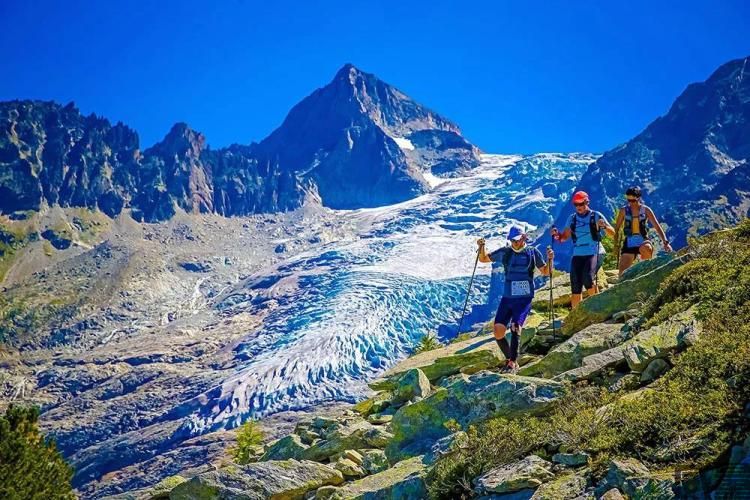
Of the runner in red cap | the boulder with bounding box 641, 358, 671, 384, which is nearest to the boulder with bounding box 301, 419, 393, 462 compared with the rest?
the boulder with bounding box 641, 358, 671, 384

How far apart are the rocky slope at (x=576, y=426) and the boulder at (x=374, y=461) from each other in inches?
1.3

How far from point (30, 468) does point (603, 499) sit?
2273cm

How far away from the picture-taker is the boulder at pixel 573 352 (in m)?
12.0

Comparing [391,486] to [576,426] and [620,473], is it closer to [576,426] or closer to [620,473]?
[576,426]

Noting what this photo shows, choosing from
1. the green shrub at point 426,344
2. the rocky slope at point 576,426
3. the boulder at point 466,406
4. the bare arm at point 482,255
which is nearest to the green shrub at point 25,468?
the rocky slope at point 576,426

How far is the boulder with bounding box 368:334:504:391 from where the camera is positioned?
15.4 m

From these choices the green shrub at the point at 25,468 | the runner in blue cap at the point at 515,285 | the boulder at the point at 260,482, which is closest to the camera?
the boulder at the point at 260,482

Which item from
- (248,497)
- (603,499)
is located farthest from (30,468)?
(603,499)

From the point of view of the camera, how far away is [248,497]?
35.6ft

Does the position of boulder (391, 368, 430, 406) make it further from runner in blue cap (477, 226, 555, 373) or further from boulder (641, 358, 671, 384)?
boulder (641, 358, 671, 384)

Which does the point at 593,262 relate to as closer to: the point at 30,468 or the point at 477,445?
the point at 477,445

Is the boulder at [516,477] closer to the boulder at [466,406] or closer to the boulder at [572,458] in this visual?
the boulder at [572,458]

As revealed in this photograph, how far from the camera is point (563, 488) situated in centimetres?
736

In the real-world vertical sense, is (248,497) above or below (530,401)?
below
